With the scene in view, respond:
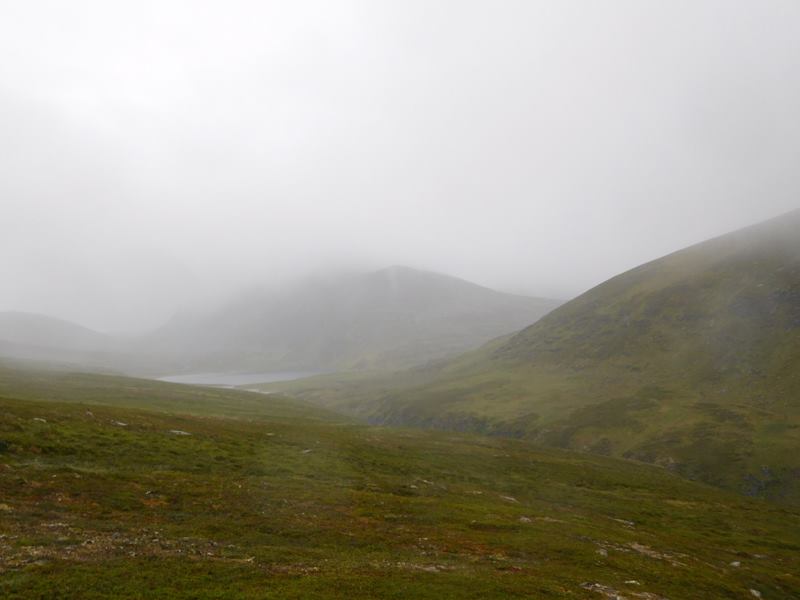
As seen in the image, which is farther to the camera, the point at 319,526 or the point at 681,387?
the point at 681,387

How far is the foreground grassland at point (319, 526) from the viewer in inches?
882

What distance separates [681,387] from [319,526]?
13715 centimetres

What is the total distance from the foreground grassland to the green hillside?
3069cm

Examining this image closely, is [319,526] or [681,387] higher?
[681,387]

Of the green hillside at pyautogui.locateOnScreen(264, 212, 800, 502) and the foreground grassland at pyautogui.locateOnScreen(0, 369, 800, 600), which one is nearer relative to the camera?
the foreground grassland at pyautogui.locateOnScreen(0, 369, 800, 600)

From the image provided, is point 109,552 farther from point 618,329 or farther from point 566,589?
point 618,329

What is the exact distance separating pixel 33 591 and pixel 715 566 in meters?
49.0

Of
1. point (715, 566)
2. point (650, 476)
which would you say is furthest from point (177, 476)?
point (650, 476)

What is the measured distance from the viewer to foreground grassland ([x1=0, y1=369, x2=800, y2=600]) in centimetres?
2241

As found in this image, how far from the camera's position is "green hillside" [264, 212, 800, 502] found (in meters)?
98.1

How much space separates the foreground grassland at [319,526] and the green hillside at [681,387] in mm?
30686

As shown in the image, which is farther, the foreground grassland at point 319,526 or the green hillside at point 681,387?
the green hillside at point 681,387

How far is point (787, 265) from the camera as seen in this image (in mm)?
166375

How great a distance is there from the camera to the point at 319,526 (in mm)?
33188
